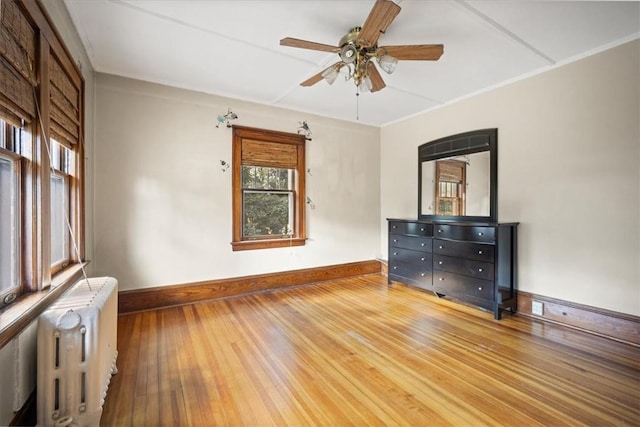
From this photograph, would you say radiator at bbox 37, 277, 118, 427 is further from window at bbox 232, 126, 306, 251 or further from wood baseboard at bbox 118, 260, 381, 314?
window at bbox 232, 126, 306, 251

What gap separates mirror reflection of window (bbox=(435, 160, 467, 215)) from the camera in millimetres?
3814

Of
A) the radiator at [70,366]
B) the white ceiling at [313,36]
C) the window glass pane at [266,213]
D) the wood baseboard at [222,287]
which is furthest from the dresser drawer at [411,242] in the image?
the radiator at [70,366]

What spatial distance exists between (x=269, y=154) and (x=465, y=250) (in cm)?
287

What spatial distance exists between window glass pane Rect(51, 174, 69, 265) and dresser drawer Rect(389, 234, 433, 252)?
3.79m

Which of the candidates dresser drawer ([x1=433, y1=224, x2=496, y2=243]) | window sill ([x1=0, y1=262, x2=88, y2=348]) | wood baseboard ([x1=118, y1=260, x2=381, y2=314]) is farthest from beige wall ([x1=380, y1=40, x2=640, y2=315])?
window sill ([x1=0, y1=262, x2=88, y2=348])

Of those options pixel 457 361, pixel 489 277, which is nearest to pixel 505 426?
pixel 457 361

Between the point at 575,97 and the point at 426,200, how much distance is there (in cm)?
198

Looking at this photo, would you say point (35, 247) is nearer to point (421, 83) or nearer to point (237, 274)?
point (237, 274)

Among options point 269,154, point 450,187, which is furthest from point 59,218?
point 450,187

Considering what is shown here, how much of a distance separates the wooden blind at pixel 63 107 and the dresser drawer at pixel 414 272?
4.02 meters

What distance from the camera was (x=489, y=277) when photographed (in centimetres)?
312

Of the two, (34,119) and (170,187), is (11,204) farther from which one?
(170,187)

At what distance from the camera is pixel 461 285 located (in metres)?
3.41

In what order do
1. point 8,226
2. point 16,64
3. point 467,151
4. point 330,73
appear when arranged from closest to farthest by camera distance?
point 16,64, point 8,226, point 330,73, point 467,151
